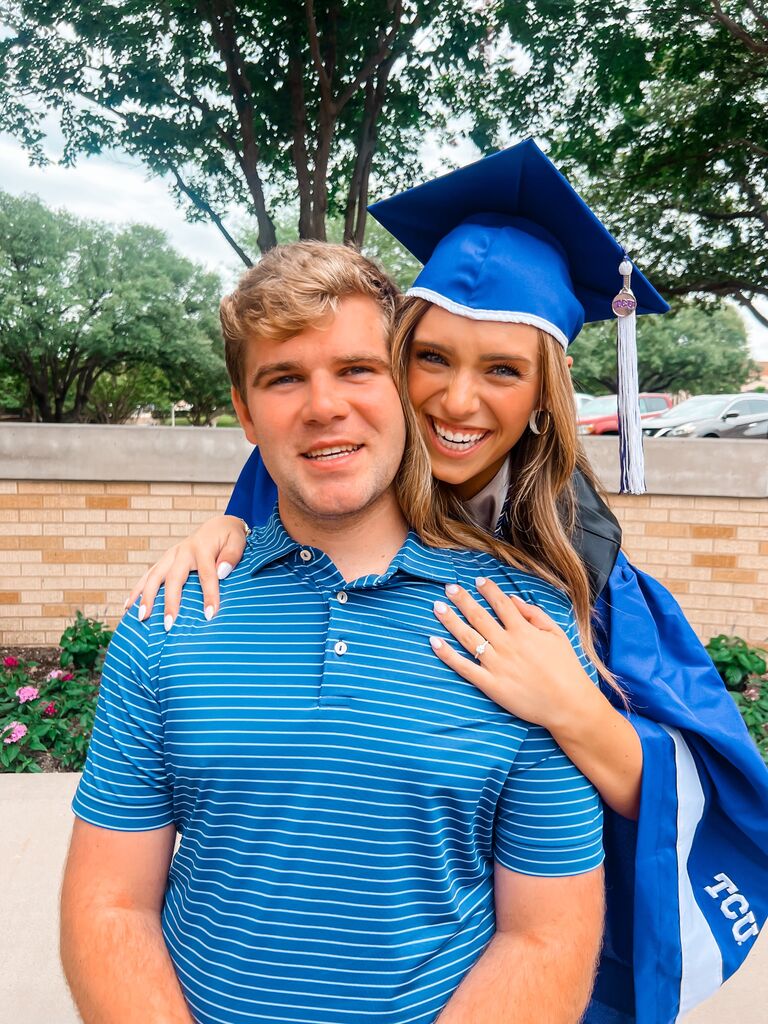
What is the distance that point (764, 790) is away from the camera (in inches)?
61.7

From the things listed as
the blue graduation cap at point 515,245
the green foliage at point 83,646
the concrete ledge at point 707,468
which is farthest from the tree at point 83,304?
the blue graduation cap at point 515,245

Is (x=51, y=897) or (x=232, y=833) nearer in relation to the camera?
(x=232, y=833)

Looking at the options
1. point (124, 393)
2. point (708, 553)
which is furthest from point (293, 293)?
point (124, 393)

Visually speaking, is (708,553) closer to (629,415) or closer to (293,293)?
(629,415)

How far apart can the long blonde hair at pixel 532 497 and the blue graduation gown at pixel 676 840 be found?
0.10 m

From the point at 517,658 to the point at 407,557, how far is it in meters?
0.27

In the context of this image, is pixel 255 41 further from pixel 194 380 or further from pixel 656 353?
pixel 656 353

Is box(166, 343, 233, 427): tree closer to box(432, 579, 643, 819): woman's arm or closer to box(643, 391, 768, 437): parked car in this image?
box(643, 391, 768, 437): parked car

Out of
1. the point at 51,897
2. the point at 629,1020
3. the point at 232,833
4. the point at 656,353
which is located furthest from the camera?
the point at 656,353

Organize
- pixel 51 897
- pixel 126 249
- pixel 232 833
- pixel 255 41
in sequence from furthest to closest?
1. pixel 126 249
2. pixel 255 41
3. pixel 51 897
4. pixel 232 833

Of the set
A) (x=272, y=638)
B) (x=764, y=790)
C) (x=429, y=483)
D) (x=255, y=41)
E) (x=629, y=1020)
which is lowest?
(x=629, y=1020)

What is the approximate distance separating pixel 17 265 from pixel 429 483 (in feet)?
53.5

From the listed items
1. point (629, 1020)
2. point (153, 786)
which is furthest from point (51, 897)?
point (629, 1020)

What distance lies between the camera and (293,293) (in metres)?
1.42
